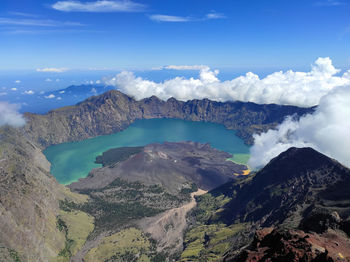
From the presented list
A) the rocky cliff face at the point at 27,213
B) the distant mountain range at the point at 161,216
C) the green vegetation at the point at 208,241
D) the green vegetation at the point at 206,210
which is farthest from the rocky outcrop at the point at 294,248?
the green vegetation at the point at 206,210

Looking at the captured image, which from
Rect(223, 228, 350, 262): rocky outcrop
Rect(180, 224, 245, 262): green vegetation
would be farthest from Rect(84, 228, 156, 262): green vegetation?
Rect(223, 228, 350, 262): rocky outcrop

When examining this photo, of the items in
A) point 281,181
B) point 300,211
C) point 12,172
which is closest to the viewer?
point 300,211

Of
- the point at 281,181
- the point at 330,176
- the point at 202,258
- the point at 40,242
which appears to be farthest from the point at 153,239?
the point at 330,176

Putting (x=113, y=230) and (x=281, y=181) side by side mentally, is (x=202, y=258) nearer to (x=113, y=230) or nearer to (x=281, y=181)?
(x=113, y=230)

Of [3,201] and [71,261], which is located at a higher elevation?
[3,201]

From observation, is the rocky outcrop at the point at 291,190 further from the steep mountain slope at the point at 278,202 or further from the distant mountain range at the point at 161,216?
the distant mountain range at the point at 161,216
